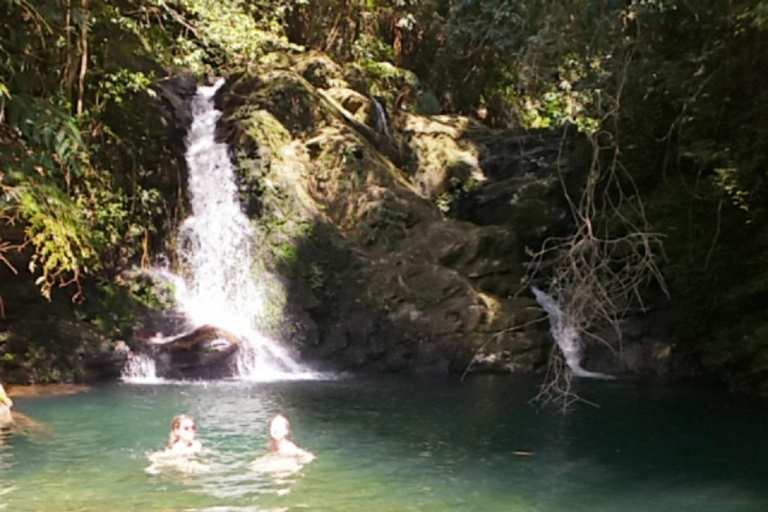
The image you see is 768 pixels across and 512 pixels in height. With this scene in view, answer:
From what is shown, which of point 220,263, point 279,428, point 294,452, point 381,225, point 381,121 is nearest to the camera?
point 279,428

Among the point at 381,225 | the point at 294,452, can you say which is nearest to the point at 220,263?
the point at 381,225

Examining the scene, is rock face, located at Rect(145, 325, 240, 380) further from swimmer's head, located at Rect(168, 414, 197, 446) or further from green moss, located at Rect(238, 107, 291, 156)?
swimmer's head, located at Rect(168, 414, 197, 446)

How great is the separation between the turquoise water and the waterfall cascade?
88.1 inches

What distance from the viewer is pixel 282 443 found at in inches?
352

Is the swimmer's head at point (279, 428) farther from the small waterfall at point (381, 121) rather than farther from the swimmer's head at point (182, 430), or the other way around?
the small waterfall at point (381, 121)

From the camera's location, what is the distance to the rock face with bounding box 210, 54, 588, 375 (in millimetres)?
17047

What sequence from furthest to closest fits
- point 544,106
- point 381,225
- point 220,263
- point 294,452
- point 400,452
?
point 381,225
point 220,263
point 544,106
point 400,452
point 294,452

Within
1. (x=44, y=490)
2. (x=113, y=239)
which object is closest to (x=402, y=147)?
(x=113, y=239)

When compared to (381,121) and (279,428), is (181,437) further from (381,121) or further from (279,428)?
(381,121)

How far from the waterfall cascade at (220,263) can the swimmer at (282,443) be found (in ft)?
22.7

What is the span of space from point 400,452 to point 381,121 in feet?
47.1

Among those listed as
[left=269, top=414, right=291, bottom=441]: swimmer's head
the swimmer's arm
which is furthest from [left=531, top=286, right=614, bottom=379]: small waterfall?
[left=269, top=414, right=291, bottom=441]: swimmer's head

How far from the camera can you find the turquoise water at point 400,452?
7648 millimetres

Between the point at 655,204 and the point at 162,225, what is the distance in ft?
32.6
